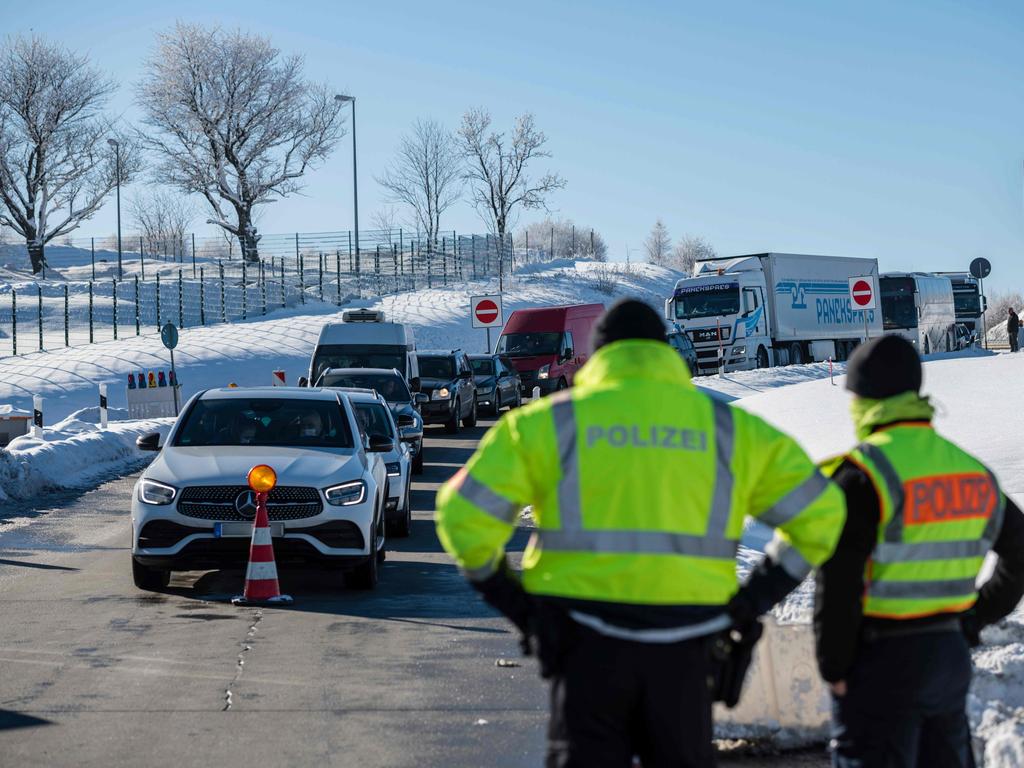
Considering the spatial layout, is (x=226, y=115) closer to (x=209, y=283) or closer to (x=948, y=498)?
(x=209, y=283)

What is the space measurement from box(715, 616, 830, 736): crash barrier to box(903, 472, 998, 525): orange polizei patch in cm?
194

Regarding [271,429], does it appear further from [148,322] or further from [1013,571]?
[148,322]

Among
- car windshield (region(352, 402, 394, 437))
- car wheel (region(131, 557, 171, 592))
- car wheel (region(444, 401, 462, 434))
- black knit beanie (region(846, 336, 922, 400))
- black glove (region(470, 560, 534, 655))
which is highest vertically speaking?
black knit beanie (region(846, 336, 922, 400))

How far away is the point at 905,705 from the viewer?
4191 mm

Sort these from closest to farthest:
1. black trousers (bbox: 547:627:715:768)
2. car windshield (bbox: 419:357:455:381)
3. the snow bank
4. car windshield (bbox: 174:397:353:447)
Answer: black trousers (bbox: 547:627:715:768), car windshield (bbox: 174:397:353:447), the snow bank, car windshield (bbox: 419:357:455:381)

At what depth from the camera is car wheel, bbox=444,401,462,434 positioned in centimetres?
3012

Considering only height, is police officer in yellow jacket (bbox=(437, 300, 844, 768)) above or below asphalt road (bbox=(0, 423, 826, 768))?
above

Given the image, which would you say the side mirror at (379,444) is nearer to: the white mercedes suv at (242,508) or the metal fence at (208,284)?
the white mercedes suv at (242,508)

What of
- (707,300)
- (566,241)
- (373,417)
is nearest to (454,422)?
(373,417)

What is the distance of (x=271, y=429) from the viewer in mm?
12570

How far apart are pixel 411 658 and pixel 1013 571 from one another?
15.8 ft

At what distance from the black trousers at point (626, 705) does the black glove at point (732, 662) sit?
5.9 inches

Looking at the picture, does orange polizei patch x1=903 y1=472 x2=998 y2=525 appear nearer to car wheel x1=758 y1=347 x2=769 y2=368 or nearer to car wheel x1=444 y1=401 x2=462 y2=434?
car wheel x1=444 y1=401 x2=462 y2=434

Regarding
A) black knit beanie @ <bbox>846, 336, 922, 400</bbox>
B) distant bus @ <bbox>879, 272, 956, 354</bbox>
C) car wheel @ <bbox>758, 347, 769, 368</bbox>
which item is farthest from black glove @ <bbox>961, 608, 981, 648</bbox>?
distant bus @ <bbox>879, 272, 956, 354</bbox>
